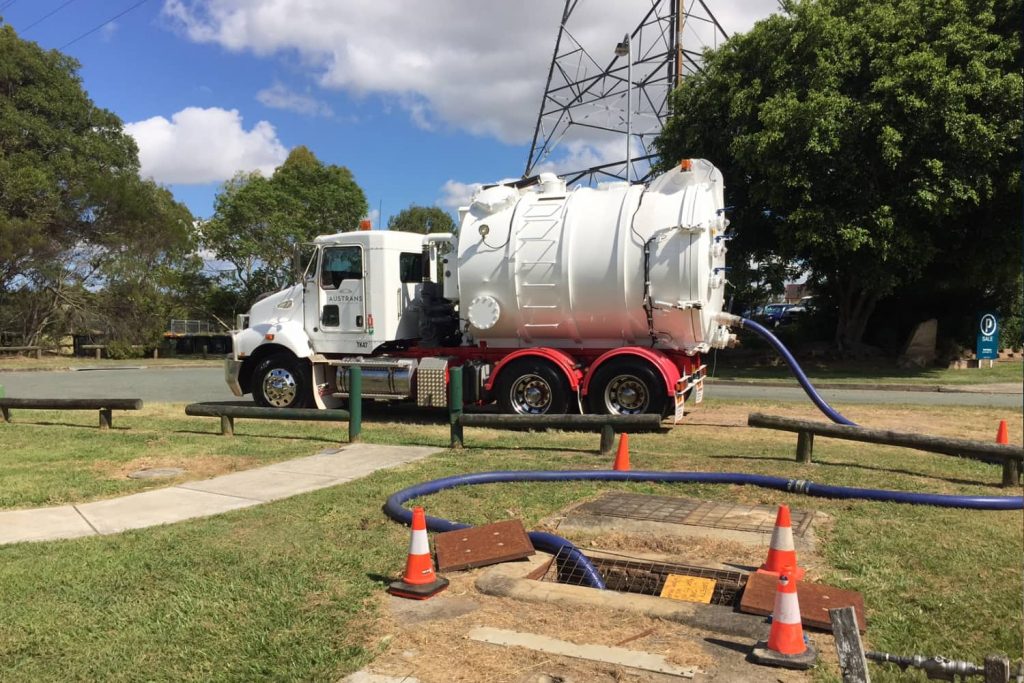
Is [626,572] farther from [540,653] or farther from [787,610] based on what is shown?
[787,610]

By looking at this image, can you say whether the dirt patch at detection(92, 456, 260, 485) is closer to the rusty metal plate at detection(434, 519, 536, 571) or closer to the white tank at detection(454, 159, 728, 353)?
the rusty metal plate at detection(434, 519, 536, 571)

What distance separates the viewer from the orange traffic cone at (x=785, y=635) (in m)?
3.57

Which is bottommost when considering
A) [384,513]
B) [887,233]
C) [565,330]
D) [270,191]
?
[384,513]

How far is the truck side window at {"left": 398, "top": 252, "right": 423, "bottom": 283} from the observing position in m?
12.8

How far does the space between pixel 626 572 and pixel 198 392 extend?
1530cm

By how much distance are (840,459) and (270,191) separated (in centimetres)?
2916

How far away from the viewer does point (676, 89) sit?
2541 cm

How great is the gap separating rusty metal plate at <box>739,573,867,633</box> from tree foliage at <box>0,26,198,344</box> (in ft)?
106

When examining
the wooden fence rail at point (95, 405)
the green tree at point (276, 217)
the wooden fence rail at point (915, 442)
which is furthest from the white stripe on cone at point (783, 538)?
the green tree at point (276, 217)

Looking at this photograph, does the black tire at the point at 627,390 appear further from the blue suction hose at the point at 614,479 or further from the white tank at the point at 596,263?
the blue suction hose at the point at 614,479

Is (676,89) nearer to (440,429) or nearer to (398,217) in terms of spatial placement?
(440,429)

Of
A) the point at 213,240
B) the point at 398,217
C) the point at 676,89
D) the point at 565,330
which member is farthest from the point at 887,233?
the point at 398,217

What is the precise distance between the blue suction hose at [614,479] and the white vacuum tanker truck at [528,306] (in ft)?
12.4

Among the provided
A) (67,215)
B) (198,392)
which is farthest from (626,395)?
(67,215)
